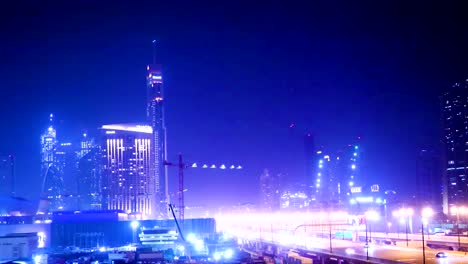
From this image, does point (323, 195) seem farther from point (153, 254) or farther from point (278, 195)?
point (153, 254)

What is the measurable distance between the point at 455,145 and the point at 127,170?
105 m

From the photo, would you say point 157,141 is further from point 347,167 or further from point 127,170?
point 347,167

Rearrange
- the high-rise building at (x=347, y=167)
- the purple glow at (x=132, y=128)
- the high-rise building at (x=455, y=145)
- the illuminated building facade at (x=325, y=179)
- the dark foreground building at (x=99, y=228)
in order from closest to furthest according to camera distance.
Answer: the dark foreground building at (x=99, y=228), the high-rise building at (x=455, y=145), the high-rise building at (x=347, y=167), the illuminated building facade at (x=325, y=179), the purple glow at (x=132, y=128)

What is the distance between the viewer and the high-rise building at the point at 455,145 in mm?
108875

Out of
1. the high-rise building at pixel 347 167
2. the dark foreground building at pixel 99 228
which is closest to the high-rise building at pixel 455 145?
the high-rise building at pixel 347 167

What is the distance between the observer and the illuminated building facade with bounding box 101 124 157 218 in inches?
7224

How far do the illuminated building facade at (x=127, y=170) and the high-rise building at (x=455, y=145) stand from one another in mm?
96746

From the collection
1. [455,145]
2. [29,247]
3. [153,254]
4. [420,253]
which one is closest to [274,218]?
[455,145]

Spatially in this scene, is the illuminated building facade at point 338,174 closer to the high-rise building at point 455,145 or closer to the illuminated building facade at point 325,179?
the illuminated building facade at point 325,179

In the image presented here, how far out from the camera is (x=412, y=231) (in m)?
69.4

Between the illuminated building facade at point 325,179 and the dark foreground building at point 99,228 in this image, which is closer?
the dark foreground building at point 99,228

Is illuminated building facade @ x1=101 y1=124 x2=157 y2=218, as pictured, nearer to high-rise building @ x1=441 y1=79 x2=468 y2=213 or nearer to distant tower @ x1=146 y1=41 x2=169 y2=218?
distant tower @ x1=146 y1=41 x2=169 y2=218

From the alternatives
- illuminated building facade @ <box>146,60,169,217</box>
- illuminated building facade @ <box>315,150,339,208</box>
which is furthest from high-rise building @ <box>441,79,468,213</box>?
illuminated building facade @ <box>146,60,169,217</box>

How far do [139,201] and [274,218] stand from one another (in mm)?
62482
